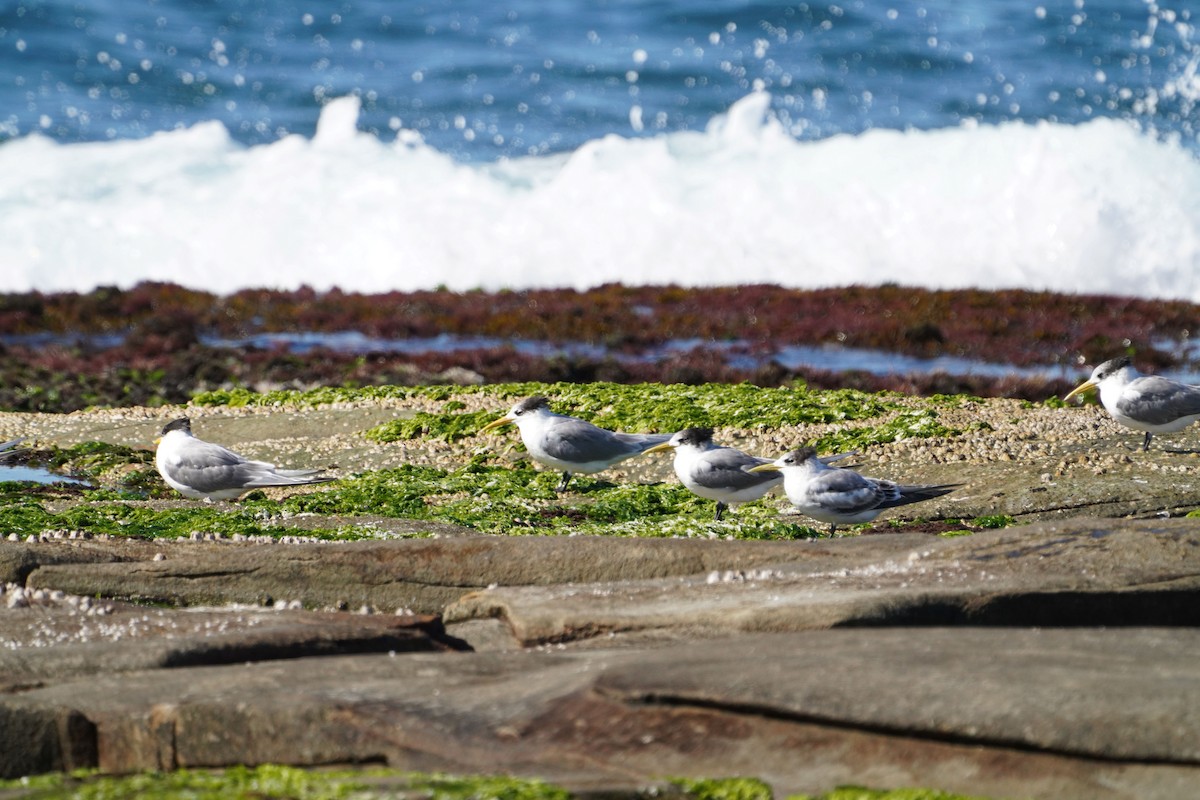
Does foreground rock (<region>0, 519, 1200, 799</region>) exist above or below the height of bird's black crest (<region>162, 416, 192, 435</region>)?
below

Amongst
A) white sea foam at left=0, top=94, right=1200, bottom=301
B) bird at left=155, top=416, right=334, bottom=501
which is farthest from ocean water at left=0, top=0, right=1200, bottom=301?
bird at left=155, top=416, right=334, bottom=501

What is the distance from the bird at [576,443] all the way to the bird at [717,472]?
1044 mm

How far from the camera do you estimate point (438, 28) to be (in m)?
53.5

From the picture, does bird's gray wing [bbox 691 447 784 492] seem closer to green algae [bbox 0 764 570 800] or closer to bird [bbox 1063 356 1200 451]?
bird [bbox 1063 356 1200 451]

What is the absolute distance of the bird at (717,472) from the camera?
1020cm

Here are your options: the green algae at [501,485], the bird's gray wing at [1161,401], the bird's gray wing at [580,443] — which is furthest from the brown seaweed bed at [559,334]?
the bird's gray wing at [580,443]

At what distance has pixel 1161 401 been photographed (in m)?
11.7

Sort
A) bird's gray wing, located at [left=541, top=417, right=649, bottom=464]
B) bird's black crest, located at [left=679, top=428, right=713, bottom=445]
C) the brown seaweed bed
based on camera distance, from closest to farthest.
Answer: bird's black crest, located at [left=679, top=428, right=713, bottom=445] → bird's gray wing, located at [left=541, top=417, right=649, bottom=464] → the brown seaweed bed

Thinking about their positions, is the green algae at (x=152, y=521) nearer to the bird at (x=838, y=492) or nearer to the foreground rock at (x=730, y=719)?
the bird at (x=838, y=492)

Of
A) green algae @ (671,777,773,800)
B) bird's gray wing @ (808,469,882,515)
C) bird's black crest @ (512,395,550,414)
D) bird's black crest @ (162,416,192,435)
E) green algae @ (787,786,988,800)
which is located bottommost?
green algae @ (787,786,988,800)

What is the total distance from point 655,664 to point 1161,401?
8161mm

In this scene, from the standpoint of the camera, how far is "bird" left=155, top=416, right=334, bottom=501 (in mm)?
11086

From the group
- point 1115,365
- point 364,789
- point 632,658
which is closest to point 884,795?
point 632,658

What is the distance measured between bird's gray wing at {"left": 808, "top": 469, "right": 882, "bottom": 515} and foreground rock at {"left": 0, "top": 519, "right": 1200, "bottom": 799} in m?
1.68
